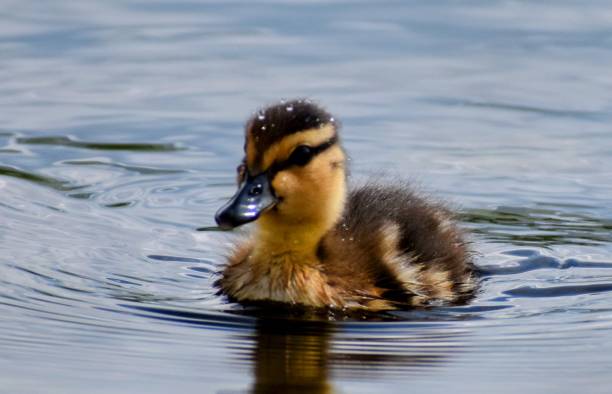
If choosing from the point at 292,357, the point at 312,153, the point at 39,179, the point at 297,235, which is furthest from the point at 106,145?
the point at 292,357

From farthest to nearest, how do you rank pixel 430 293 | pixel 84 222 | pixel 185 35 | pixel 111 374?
pixel 185 35
pixel 84 222
pixel 430 293
pixel 111 374

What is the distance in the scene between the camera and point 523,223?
8383mm

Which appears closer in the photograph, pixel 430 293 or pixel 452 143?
pixel 430 293

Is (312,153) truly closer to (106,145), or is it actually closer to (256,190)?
(256,190)

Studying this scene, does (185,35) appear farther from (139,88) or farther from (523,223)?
(523,223)

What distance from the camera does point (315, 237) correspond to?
23.2 ft

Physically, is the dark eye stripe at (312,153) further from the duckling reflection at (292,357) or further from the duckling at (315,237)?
the duckling reflection at (292,357)

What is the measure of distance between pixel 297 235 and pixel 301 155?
0.38 meters

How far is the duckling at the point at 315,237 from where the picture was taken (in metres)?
6.77

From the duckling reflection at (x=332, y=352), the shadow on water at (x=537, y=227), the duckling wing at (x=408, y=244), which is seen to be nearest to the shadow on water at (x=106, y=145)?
the shadow on water at (x=537, y=227)

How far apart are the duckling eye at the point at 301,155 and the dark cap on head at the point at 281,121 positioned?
0.26 feet

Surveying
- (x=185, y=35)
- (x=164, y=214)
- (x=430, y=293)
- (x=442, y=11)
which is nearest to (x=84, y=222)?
(x=164, y=214)

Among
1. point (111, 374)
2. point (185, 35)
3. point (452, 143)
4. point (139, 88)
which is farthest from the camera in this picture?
point (185, 35)

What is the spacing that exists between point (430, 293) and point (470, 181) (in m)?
2.00
